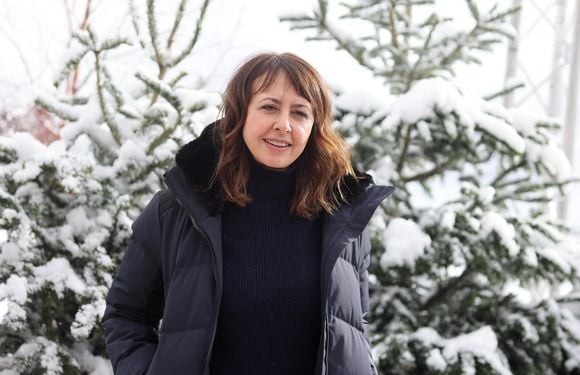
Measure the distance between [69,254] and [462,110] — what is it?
180 centimetres

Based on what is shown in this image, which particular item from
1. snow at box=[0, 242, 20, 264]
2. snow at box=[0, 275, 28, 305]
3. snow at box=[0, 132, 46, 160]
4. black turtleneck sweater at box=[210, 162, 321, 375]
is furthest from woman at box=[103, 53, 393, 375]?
snow at box=[0, 132, 46, 160]

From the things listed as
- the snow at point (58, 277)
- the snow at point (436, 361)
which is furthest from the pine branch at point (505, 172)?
the snow at point (58, 277)

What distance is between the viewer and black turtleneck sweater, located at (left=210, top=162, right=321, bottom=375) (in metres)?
1.54

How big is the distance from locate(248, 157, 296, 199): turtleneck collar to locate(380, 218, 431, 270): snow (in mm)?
1286

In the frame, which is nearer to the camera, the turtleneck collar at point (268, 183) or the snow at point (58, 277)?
the turtleneck collar at point (268, 183)

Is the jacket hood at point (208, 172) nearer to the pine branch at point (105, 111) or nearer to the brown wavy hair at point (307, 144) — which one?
the brown wavy hair at point (307, 144)

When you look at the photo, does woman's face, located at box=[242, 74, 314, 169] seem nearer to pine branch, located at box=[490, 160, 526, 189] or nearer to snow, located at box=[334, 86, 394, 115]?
snow, located at box=[334, 86, 394, 115]

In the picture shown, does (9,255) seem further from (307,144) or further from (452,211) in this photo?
(452,211)

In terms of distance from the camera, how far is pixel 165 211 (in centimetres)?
165

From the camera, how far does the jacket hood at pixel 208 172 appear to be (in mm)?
1619

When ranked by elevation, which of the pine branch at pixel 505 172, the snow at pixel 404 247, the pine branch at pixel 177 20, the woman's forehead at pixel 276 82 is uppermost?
the pine branch at pixel 177 20

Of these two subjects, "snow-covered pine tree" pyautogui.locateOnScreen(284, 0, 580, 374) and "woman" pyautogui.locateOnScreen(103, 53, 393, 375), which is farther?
"snow-covered pine tree" pyautogui.locateOnScreen(284, 0, 580, 374)

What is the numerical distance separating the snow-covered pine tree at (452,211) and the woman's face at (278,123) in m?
1.39

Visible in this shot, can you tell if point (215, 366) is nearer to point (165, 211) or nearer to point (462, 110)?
point (165, 211)
